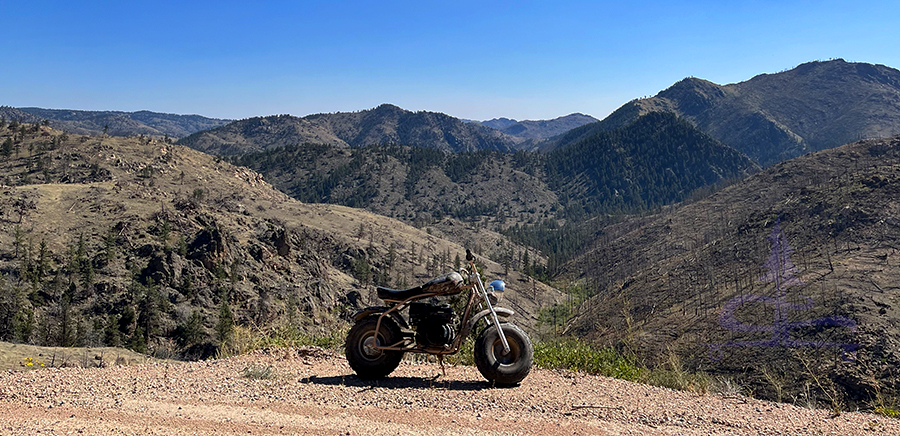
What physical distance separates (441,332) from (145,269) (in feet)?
130

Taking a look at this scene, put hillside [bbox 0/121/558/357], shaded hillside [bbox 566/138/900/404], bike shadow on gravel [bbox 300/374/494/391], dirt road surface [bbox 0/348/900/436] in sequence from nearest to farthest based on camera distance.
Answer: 1. dirt road surface [bbox 0/348/900/436]
2. bike shadow on gravel [bbox 300/374/494/391]
3. shaded hillside [bbox 566/138/900/404]
4. hillside [bbox 0/121/558/357]

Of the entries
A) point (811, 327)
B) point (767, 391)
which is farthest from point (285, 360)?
point (811, 327)

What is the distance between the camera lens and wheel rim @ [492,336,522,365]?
8180mm

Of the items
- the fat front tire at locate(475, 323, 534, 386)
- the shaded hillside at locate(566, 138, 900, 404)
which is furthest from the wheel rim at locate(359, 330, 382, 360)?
the shaded hillside at locate(566, 138, 900, 404)

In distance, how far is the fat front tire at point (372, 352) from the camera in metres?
8.55

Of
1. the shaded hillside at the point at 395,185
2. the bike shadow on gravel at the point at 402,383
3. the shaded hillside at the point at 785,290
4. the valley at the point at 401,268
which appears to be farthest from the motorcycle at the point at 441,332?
the shaded hillside at the point at 395,185

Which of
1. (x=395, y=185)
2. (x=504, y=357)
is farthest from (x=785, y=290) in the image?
(x=395, y=185)

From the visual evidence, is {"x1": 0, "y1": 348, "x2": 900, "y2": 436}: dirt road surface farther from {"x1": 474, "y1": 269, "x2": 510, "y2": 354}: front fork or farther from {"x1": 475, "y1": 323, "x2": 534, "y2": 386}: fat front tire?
{"x1": 474, "y1": 269, "x2": 510, "y2": 354}: front fork

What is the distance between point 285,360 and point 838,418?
7.85m

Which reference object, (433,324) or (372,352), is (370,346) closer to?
(372,352)

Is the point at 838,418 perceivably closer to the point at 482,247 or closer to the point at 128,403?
the point at 128,403

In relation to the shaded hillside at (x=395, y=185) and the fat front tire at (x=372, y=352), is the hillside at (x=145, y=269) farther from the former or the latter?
the shaded hillside at (x=395, y=185)

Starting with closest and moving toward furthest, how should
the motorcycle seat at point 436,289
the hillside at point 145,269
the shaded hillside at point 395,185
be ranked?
the motorcycle seat at point 436,289, the hillside at point 145,269, the shaded hillside at point 395,185

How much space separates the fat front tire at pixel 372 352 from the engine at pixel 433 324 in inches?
14.8
